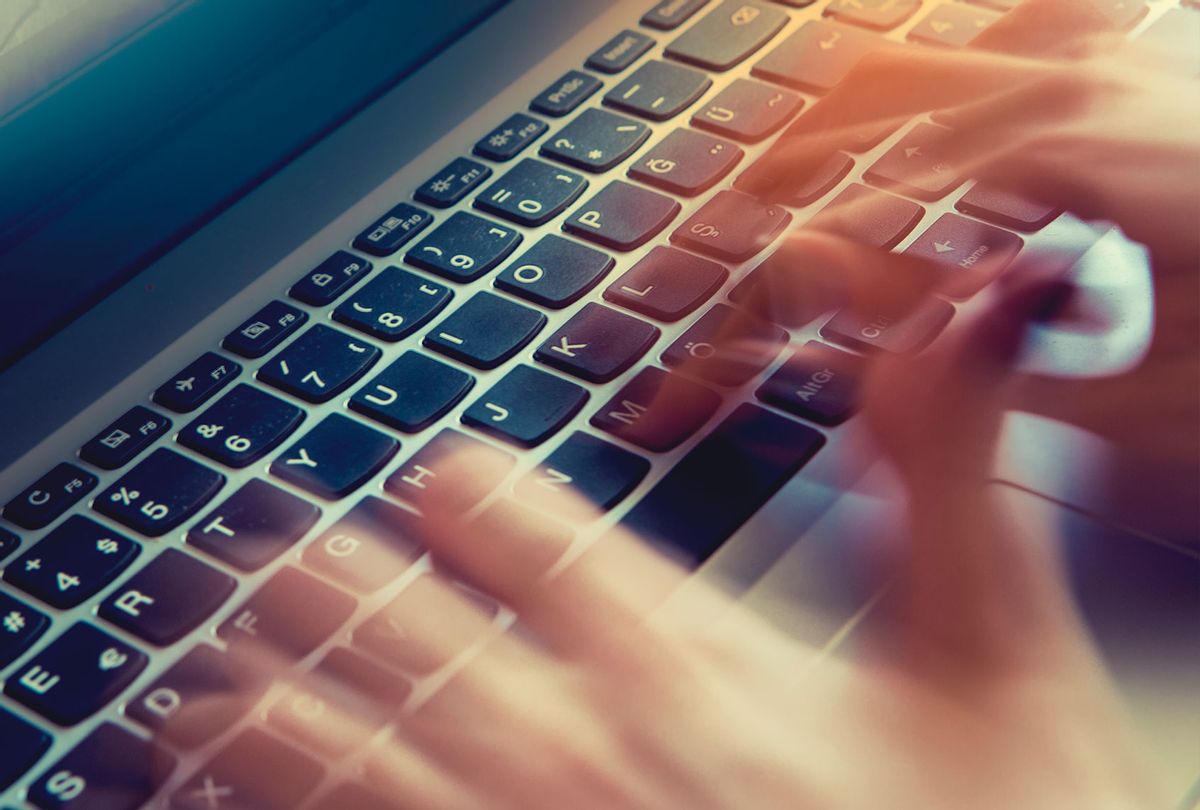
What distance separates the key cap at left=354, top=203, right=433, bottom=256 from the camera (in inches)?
20.7

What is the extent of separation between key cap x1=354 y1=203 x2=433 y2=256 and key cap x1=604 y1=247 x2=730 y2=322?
0.09 meters

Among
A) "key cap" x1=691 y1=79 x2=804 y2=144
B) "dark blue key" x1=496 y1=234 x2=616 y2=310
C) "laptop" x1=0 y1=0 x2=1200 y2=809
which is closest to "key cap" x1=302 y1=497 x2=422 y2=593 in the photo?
"laptop" x1=0 y1=0 x2=1200 y2=809

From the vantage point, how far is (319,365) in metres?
0.48

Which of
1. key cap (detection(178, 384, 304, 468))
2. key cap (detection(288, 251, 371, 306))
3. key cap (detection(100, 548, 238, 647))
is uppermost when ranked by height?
key cap (detection(288, 251, 371, 306))

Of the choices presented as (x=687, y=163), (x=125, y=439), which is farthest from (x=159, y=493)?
(x=687, y=163)

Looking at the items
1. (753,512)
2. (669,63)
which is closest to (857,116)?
(669,63)

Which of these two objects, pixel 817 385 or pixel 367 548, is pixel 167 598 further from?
pixel 817 385

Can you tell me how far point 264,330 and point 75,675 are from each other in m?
0.16

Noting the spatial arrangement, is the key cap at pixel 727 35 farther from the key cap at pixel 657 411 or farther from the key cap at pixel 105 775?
the key cap at pixel 105 775

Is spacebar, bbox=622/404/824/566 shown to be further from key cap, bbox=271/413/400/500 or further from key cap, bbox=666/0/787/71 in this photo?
key cap, bbox=666/0/787/71

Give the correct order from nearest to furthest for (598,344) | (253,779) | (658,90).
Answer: (253,779) → (598,344) → (658,90)

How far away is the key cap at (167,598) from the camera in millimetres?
396

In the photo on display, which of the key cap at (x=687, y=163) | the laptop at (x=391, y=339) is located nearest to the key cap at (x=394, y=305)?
the laptop at (x=391, y=339)

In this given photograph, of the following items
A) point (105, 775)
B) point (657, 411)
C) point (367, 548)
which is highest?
point (657, 411)
